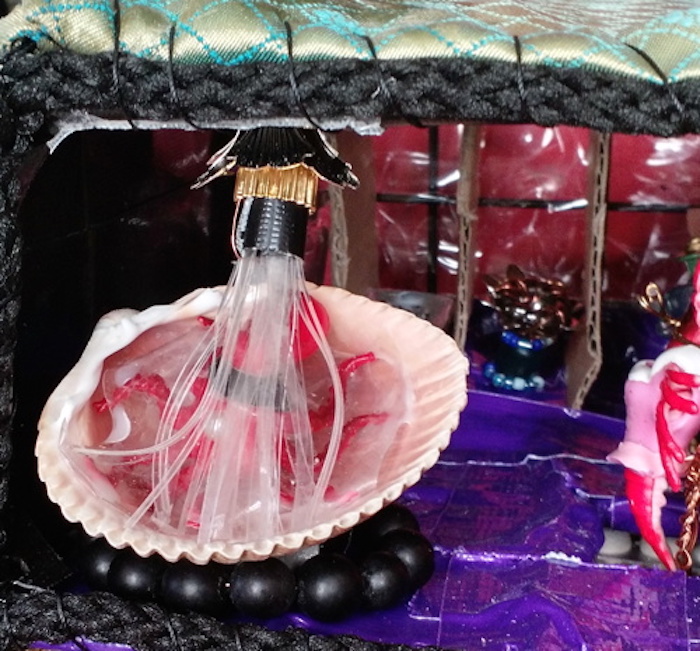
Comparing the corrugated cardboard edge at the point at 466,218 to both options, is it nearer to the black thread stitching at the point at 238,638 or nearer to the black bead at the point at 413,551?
the black bead at the point at 413,551

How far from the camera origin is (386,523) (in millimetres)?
684

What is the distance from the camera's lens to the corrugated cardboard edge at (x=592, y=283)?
87 cm

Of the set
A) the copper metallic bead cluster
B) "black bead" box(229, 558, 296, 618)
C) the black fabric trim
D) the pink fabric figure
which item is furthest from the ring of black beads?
the copper metallic bead cluster

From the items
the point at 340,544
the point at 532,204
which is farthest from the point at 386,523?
the point at 532,204

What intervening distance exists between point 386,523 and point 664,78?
1.31 feet

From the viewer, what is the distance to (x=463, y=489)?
800 mm

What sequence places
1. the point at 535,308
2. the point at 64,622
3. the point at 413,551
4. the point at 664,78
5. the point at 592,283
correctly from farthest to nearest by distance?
the point at 535,308, the point at 592,283, the point at 413,551, the point at 64,622, the point at 664,78

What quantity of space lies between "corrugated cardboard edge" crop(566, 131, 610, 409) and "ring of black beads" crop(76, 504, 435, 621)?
0.39m

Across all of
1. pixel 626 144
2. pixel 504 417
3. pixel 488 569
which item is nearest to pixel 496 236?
pixel 626 144

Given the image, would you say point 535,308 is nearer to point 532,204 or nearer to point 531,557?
point 532,204

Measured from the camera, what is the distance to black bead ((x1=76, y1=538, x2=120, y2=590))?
24.6 inches

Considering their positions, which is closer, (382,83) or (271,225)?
(382,83)

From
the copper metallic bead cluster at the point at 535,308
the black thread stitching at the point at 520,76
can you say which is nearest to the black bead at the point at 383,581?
the black thread stitching at the point at 520,76

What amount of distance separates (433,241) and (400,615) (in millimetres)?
671
